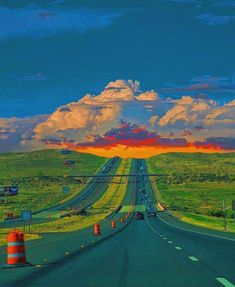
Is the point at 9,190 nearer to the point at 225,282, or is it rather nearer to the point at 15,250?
the point at 15,250

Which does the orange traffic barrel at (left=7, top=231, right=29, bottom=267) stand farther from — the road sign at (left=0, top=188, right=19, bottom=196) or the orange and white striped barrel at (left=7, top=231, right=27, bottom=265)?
the road sign at (left=0, top=188, right=19, bottom=196)

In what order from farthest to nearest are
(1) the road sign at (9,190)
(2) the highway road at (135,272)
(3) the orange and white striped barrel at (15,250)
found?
(1) the road sign at (9,190)
(3) the orange and white striped barrel at (15,250)
(2) the highway road at (135,272)

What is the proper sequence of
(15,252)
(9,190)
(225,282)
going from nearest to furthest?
(225,282) → (15,252) → (9,190)

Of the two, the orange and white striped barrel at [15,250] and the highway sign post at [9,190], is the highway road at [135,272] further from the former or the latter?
the highway sign post at [9,190]

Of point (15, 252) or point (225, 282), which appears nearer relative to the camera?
point (225, 282)

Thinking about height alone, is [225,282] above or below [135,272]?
above

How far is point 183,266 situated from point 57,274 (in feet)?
12.8

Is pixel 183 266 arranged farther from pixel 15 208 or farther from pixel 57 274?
pixel 15 208

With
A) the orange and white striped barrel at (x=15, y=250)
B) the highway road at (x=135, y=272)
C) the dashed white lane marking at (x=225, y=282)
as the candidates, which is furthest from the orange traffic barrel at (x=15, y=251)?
the dashed white lane marking at (x=225, y=282)

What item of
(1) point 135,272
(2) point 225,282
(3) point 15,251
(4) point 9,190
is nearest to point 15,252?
(3) point 15,251

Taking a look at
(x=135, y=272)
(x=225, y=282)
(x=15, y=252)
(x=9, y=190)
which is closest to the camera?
(x=225, y=282)

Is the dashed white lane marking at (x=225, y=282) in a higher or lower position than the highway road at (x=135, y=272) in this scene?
higher

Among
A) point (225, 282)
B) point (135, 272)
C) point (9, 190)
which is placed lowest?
point (135, 272)

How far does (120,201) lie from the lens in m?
192
